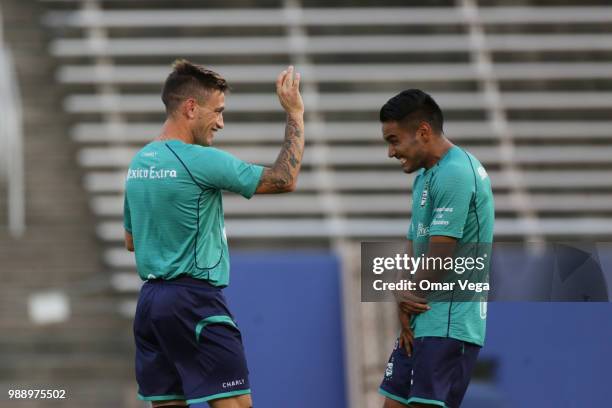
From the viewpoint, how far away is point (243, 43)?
11.7m

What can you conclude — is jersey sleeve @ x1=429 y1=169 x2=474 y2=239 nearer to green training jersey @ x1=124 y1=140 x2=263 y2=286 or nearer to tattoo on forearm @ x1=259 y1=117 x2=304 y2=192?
tattoo on forearm @ x1=259 y1=117 x2=304 y2=192

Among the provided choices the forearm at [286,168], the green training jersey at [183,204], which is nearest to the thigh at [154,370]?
the green training jersey at [183,204]

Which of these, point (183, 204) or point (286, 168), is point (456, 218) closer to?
point (286, 168)

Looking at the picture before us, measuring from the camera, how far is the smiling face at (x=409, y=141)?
4250 millimetres

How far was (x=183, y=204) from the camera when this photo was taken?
4.05 m

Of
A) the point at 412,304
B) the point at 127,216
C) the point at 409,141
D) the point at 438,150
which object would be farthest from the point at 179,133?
the point at 412,304

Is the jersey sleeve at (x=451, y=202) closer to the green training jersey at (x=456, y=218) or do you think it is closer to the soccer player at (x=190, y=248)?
the green training jersey at (x=456, y=218)

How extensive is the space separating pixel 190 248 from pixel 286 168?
0.44m

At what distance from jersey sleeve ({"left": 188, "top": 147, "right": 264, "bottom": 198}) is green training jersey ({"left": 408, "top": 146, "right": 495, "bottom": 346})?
0.65m

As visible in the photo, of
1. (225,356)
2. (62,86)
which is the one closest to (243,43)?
(62,86)

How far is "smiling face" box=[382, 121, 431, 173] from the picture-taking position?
425 centimetres

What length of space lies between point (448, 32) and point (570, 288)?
7.10 m

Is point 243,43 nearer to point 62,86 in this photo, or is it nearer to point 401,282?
point 62,86

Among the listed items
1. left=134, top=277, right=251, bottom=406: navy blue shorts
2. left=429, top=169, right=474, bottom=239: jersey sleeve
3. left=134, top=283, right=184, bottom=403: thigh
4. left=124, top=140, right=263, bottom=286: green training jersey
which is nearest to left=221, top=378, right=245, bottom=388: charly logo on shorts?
left=134, top=277, right=251, bottom=406: navy blue shorts
